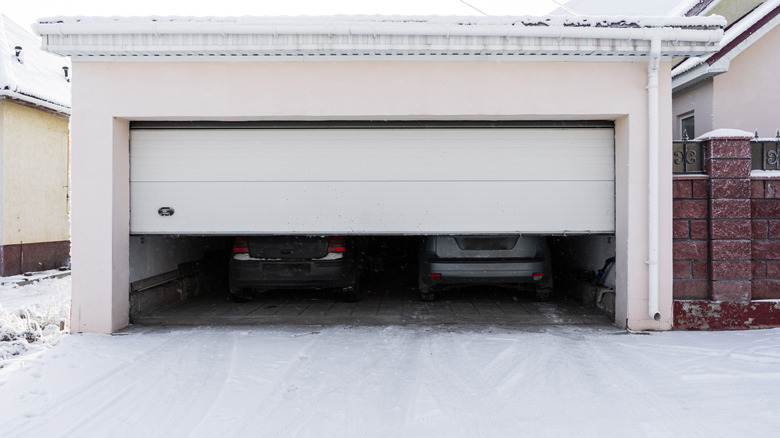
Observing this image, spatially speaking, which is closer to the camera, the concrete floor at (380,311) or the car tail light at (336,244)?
the concrete floor at (380,311)

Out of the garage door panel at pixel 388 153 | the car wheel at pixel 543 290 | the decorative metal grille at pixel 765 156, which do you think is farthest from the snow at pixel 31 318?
the decorative metal grille at pixel 765 156

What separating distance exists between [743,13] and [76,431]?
11253 millimetres

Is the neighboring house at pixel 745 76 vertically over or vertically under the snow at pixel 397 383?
over

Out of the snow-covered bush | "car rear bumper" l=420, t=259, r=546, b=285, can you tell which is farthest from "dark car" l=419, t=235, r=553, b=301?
the snow-covered bush

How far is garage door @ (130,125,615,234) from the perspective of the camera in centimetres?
593

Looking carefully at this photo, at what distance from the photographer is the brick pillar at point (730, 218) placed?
5551 millimetres

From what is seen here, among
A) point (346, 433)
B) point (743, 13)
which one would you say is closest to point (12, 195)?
point (346, 433)

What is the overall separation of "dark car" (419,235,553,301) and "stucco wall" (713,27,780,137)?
4147mm

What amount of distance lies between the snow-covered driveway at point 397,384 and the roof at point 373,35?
3.01 meters

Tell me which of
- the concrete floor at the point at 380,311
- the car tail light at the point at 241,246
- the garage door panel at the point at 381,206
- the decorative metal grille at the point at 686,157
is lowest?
the concrete floor at the point at 380,311

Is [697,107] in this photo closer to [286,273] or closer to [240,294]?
[286,273]

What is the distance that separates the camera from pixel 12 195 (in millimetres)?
10578

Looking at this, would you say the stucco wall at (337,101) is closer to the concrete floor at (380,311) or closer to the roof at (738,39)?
the concrete floor at (380,311)

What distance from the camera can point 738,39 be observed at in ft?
26.3
